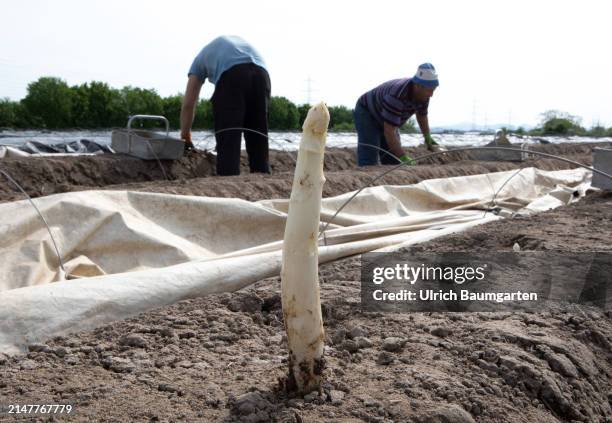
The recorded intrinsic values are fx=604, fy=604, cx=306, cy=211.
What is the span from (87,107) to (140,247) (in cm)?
1136

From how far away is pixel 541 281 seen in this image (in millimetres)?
2594

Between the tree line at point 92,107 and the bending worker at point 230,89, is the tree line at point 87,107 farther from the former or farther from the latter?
the bending worker at point 230,89

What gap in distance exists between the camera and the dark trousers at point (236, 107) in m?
5.35

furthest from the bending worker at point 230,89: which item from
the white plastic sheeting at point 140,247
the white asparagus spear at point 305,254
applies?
the white asparagus spear at point 305,254

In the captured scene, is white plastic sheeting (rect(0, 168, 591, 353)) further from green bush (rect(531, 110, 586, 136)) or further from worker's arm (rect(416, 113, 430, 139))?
green bush (rect(531, 110, 586, 136))

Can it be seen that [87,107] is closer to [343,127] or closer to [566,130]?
[343,127]

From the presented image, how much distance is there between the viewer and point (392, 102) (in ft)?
20.0

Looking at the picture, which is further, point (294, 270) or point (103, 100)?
point (103, 100)

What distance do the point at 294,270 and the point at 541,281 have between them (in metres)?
1.61

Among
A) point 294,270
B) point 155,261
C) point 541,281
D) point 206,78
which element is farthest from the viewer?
point 206,78

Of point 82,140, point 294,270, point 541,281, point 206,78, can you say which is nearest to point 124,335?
point 294,270

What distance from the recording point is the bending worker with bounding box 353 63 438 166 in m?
5.90

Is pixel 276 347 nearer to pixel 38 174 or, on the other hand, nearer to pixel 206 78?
pixel 206 78

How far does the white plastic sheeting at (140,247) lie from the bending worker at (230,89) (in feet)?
5.04
